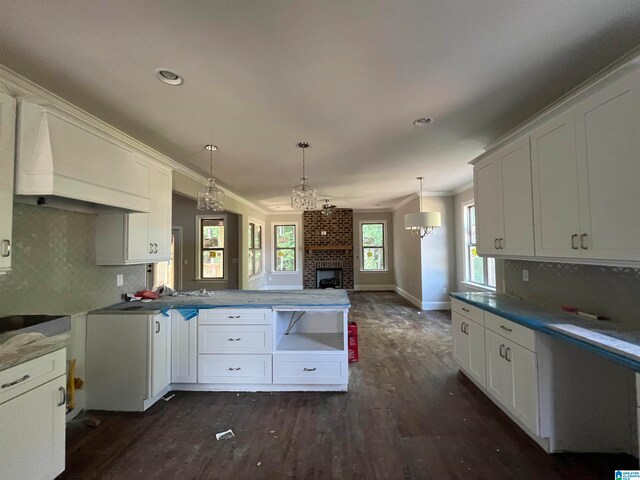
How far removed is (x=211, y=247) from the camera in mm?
7129

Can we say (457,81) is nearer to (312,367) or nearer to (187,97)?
(187,97)

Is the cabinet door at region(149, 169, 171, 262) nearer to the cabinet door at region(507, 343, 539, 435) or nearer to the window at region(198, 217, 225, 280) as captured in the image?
the cabinet door at region(507, 343, 539, 435)

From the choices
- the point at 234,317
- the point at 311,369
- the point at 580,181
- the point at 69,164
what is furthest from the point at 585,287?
the point at 69,164

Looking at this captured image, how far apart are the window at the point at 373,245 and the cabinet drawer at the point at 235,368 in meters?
6.70

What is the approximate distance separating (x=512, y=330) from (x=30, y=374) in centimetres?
306

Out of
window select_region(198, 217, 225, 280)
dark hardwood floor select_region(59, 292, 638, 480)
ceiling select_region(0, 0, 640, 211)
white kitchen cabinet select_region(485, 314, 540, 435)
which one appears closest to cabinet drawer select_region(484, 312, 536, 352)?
white kitchen cabinet select_region(485, 314, 540, 435)

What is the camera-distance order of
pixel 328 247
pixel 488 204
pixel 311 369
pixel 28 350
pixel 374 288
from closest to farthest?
pixel 28 350 → pixel 311 369 → pixel 488 204 → pixel 328 247 → pixel 374 288

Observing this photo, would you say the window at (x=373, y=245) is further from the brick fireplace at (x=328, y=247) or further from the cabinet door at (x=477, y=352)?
the cabinet door at (x=477, y=352)

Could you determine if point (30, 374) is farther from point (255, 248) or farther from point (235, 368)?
point (255, 248)

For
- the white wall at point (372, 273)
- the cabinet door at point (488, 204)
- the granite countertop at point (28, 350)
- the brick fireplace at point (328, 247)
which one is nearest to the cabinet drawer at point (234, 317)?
the granite countertop at point (28, 350)

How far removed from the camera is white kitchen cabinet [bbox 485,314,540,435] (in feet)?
6.52

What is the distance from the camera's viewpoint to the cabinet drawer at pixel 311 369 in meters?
2.75

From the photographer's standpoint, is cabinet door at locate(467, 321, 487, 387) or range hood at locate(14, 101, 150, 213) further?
cabinet door at locate(467, 321, 487, 387)

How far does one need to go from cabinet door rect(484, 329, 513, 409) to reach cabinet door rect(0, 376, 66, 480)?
9.91 ft
